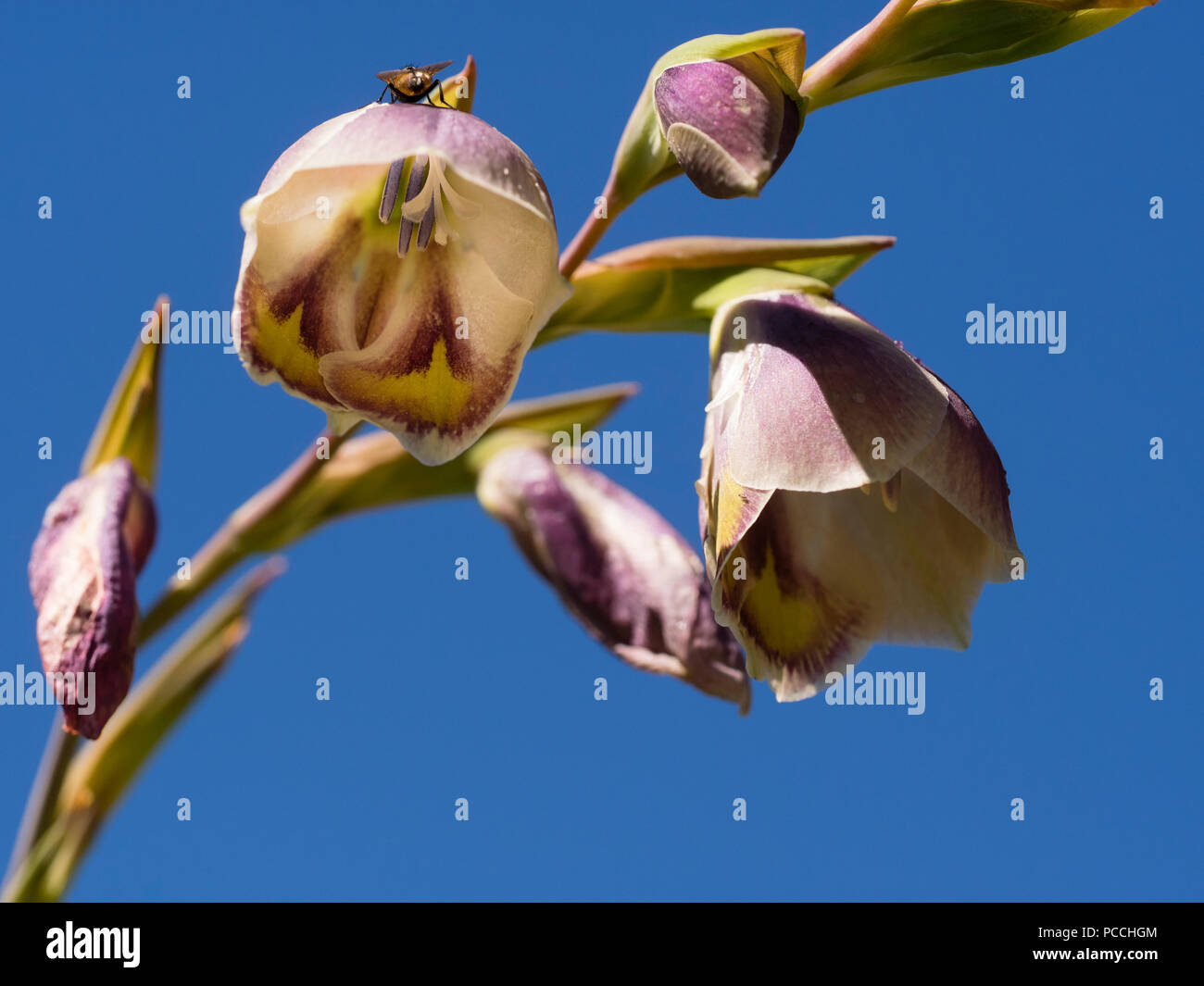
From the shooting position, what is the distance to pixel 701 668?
1.12 meters

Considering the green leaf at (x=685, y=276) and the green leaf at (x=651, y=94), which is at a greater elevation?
the green leaf at (x=651, y=94)

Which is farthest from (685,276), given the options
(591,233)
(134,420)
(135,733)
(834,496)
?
(135,733)

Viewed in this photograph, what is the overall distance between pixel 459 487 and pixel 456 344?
367 millimetres

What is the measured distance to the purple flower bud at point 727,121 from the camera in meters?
0.83

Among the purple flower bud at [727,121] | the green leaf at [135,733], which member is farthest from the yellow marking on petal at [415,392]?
the green leaf at [135,733]

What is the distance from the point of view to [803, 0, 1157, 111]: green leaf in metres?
0.96

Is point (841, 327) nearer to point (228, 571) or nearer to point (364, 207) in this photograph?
point (364, 207)

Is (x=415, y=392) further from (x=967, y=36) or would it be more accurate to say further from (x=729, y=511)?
(x=967, y=36)

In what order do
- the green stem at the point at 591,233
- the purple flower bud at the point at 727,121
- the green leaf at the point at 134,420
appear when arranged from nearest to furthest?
the purple flower bud at the point at 727,121 → the green stem at the point at 591,233 → the green leaf at the point at 134,420

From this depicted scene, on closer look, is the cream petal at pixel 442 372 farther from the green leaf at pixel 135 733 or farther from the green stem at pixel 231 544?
the green leaf at pixel 135 733

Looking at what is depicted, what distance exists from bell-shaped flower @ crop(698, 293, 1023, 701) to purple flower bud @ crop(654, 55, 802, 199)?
161 millimetres

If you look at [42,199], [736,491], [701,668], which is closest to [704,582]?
[701,668]

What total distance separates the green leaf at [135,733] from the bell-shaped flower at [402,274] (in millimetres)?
473

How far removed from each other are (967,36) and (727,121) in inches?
9.8
